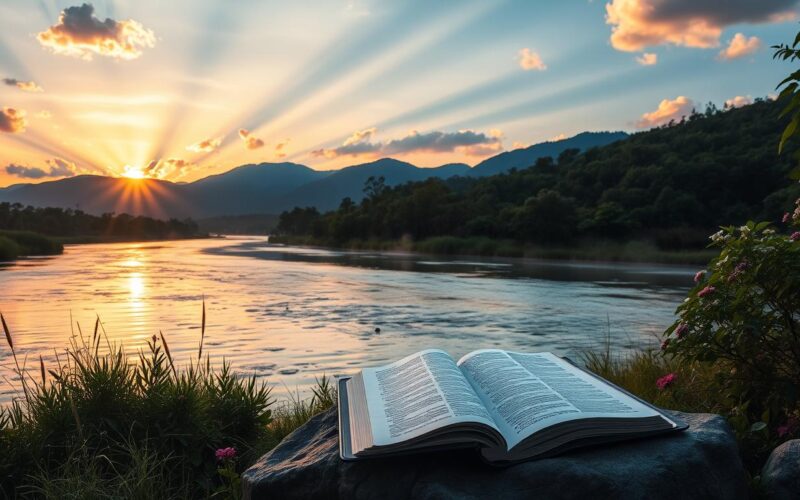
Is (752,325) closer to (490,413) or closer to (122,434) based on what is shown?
(490,413)

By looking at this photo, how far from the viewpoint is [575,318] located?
15555mm

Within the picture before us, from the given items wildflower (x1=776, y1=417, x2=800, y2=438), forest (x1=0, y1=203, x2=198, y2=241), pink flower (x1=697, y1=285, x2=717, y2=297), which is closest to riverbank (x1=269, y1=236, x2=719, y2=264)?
pink flower (x1=697, y1=285, x2=717, y2=297)

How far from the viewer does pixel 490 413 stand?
1955 mm

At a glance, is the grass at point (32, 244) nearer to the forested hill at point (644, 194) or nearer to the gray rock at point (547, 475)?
the forested hill at point (644, 194)

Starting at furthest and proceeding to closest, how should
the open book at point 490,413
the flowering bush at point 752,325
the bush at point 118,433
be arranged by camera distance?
the flowering bush at point 752,325 → the bush at point 118,433 → the open book at point 490,413

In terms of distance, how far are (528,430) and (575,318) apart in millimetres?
14358

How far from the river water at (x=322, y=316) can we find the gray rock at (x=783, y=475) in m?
4.74

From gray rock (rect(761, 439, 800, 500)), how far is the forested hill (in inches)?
1789

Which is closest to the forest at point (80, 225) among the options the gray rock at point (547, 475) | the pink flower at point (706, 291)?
the pink flower at point (706, 291)

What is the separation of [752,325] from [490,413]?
204 centimetres

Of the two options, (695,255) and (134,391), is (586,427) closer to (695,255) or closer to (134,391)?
(134,391)

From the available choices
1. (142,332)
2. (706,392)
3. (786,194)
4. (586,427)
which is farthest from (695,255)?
(586,427)

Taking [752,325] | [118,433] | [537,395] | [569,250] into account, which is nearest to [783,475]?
[537,395]

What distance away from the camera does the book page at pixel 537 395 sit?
185 centimetres
